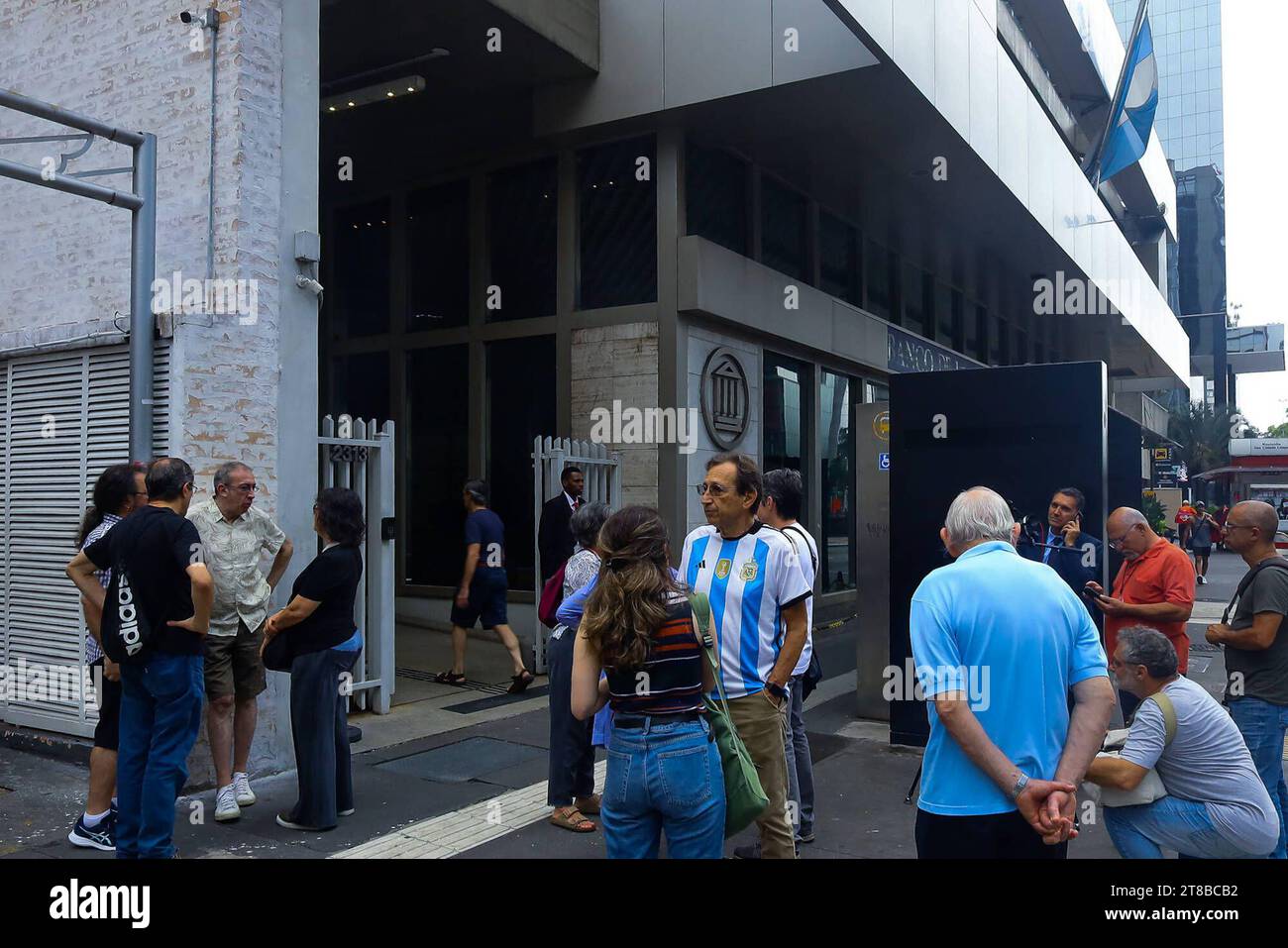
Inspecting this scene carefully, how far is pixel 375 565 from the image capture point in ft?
26.3

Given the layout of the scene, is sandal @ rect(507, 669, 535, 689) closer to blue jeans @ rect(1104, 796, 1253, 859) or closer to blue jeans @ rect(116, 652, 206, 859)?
blue jeans @ rect(116, 652, 206, 859)

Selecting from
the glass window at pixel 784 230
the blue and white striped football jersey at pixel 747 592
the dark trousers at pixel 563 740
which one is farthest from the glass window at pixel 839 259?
the blue and white striped football jersey at pixel 747 592

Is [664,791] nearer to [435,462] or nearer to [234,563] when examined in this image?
[234,563]

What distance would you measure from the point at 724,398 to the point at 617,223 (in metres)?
2.41

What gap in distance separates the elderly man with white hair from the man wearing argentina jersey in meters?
1.14

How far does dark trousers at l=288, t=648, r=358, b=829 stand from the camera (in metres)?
5.18

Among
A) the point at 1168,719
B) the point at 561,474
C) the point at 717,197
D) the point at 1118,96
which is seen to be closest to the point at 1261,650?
the point at 1168,719

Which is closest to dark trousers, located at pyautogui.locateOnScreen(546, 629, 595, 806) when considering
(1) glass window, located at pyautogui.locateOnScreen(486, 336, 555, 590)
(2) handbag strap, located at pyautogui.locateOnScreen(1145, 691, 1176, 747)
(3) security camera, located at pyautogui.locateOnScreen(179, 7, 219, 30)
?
(2) handbag strap, located at pyautogui.locateOnScreen(1145, 691, 1176, 747)

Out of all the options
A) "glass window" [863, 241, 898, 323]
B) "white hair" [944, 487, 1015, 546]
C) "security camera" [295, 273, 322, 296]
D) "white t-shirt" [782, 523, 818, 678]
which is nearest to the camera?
"white hair" [944, 487, 1015, 546]

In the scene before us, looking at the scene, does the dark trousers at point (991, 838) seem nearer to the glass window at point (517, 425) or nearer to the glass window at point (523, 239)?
the glass window at point (517, 425)

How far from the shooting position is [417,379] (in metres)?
13.1

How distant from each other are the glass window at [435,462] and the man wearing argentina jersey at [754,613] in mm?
8692

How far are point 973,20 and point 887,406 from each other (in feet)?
23.2

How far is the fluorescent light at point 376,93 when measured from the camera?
32.6ft
